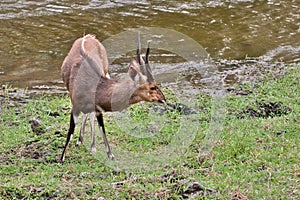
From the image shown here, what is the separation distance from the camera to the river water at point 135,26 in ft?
Answer: 34.4

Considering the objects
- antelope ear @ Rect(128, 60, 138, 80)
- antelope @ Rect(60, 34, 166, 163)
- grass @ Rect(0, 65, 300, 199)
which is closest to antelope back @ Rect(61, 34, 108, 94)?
antelope @ Rect(60, 34, 166, 163)

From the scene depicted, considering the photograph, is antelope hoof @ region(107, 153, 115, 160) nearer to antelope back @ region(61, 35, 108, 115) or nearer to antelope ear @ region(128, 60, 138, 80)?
antelope back @ region(61, 35, 108, 115)

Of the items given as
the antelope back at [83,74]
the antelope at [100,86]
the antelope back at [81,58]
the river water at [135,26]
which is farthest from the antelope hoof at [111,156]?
the river water at [135,26]

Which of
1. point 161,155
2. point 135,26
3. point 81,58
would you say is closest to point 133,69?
point 81,58

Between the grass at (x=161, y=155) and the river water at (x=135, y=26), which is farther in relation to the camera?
the river water at (x=135, y=26)

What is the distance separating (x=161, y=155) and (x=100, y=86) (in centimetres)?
97

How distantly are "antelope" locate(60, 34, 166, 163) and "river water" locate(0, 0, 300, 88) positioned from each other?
2.99 m

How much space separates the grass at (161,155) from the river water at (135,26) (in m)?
2.04

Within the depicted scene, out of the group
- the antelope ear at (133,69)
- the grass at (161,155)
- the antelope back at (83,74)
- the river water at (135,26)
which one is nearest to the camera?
the grass at (161,155)

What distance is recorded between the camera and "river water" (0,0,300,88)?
1050 cm

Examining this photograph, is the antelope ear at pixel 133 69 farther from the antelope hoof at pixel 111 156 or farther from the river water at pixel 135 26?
the river water at pixel 135 26

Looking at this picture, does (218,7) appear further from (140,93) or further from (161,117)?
(140,93)

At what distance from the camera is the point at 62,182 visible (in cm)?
549

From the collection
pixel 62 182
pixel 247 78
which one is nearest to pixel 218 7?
pixel 247 78
